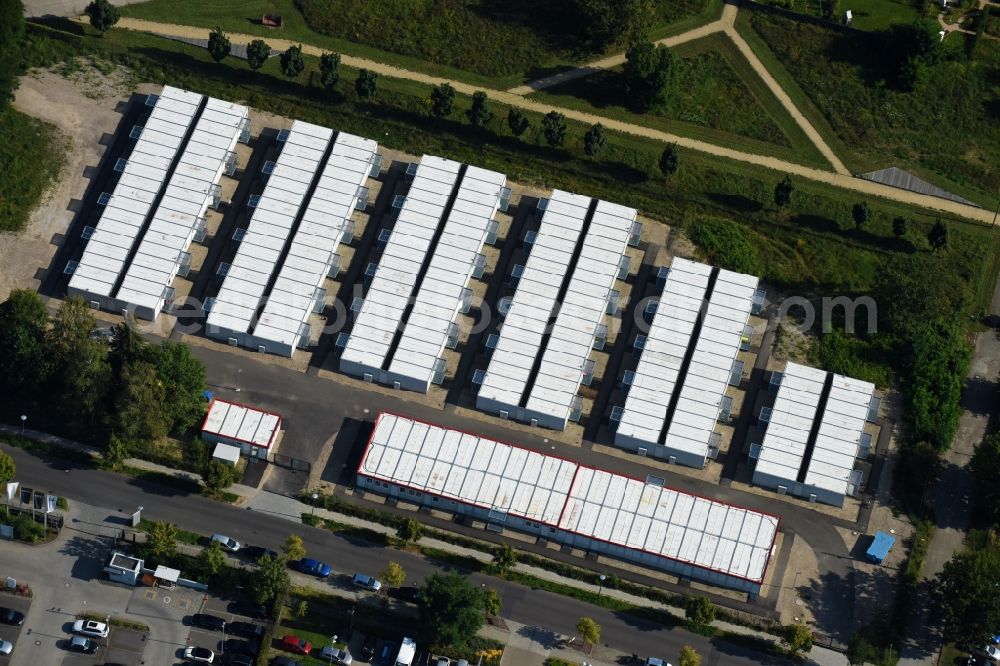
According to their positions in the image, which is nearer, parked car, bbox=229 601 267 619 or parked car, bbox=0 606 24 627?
parked car, bbox=0 606 24 627

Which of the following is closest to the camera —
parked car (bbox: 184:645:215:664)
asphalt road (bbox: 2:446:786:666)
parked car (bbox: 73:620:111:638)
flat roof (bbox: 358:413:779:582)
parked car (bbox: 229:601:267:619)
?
parked car (bbox: 184:645:215:664)

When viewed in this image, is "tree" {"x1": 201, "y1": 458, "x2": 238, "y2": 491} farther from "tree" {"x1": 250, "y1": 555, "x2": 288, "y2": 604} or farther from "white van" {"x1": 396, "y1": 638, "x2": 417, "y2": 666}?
"white van" {"x1": 396, "y1": 638, "x2": 417, "y2": 666}

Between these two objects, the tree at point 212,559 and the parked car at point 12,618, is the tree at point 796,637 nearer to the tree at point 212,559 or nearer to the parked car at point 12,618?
the tree at point 212,559

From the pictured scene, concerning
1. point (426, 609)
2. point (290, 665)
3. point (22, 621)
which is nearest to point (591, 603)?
point (426, 609)

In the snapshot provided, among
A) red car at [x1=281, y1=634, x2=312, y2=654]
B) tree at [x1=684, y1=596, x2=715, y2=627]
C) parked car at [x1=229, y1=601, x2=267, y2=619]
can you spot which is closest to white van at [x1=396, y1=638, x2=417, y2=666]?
red car at [x1=281, y1=634, x2=312, y2=654]

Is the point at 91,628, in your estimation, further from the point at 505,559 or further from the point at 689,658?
the point at 689,658

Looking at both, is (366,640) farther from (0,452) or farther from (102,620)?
(0,452)
